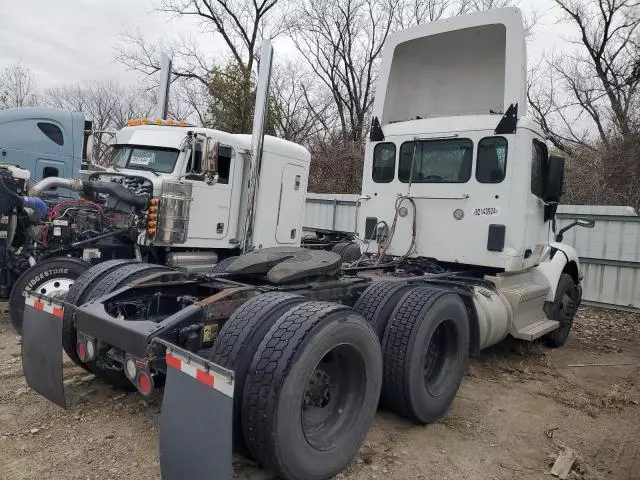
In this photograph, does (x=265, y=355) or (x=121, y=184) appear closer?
(x=265, y=355)

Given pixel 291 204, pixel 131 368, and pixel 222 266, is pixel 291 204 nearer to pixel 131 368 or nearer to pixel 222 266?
pixel 222 266

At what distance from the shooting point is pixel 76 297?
3967mm

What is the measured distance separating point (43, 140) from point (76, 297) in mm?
7323

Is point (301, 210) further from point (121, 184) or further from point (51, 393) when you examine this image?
point (51, 393)

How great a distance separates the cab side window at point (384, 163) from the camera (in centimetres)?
641

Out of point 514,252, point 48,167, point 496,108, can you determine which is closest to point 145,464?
point 514,252

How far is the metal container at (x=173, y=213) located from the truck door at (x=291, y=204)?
70.4 inches

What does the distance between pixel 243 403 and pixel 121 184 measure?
17.1 feet

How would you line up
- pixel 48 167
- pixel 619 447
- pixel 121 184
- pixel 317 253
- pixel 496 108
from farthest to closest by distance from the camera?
1. pixel 48 167
2. pixel 121 184
3. pixel 496 108
4. pixel 317 253
5. pixel 619 447

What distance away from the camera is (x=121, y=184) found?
23.5 feet

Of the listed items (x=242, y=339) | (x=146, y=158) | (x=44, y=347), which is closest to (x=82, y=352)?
(x=44, y=347)

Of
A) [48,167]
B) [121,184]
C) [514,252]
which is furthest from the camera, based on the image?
[48,167]

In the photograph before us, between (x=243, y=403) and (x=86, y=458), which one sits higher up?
(x=243, y=403)

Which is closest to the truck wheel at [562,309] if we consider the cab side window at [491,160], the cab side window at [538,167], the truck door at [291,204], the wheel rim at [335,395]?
the cab side window at [538,167]
